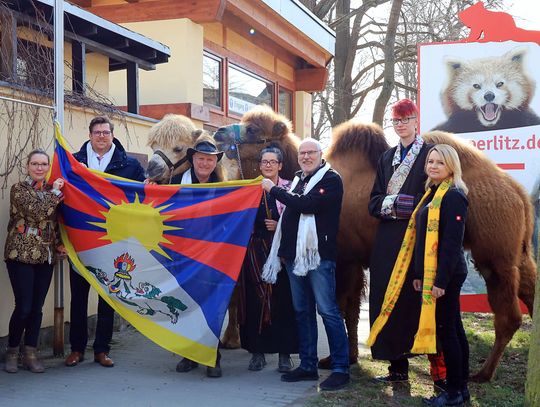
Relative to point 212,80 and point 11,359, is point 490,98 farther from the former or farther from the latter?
point 11,359

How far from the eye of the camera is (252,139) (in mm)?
5840

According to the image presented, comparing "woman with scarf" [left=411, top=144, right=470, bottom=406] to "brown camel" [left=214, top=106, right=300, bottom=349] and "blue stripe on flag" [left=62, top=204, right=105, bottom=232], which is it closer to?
"brown camel" [left=214, top=106, right=300, bottom=349]

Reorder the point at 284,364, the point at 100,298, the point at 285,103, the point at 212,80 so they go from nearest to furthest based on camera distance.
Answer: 1. the point at 284,364
2. the point at 100,298
3. the point at 212,80
4. the point at 285,103

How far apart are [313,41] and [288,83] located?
1148mm

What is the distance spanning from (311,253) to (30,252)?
7.16 feet

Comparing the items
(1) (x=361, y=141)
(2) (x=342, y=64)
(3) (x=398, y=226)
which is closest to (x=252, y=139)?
(1) (x=361, y=141)

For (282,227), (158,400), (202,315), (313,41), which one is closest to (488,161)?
(282,227)

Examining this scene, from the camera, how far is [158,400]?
432cm

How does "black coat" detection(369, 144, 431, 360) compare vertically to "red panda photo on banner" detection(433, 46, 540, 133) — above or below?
below

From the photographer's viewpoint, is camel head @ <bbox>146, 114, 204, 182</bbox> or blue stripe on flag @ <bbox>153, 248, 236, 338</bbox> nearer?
blue stripe on flag @ <bbox>153, 248, 236, 338</bbox>

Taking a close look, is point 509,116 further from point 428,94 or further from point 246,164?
point 246,164

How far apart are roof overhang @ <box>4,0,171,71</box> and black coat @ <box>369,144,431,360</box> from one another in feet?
12.3

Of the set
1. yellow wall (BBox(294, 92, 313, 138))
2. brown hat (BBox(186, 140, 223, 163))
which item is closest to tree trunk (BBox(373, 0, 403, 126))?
yellow wall (BBox(294, 92, 313, 138))

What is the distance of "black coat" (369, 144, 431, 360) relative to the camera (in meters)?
4.50
